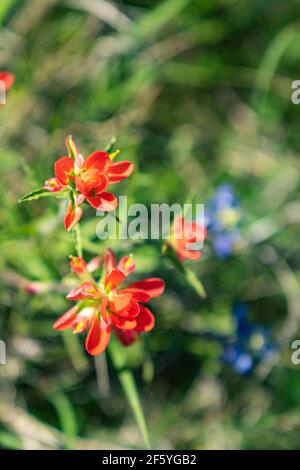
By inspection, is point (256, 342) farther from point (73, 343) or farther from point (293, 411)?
point (73, 343)

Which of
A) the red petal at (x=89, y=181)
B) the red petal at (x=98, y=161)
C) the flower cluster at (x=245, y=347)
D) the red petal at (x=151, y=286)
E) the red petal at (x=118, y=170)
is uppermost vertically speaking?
the flower cluster at (x=245, y=347)

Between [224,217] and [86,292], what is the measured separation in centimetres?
94

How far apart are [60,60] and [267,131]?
950mm

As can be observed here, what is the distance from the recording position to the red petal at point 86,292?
1.30m

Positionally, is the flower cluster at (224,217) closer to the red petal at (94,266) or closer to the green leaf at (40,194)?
the red petal at (94,266)

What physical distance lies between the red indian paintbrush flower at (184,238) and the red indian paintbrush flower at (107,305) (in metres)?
0.11

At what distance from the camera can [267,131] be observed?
106 inches

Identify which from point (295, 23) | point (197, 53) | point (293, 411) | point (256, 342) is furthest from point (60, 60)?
point (293, 411)

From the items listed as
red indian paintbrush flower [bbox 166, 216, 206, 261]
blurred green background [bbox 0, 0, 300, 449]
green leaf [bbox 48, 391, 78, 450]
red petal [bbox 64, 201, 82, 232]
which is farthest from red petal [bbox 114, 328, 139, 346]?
green leaf [bbox 48, 391, 78, 450]

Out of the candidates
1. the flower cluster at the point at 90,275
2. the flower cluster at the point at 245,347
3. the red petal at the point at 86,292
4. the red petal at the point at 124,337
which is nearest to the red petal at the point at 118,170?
the flower cluster at the point at 90,275

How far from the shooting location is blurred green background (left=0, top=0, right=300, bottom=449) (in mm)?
2096

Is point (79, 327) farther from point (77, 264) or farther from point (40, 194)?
point (40, 194)

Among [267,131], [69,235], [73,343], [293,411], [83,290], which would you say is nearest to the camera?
[83,290]

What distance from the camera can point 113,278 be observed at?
51.8 inches
